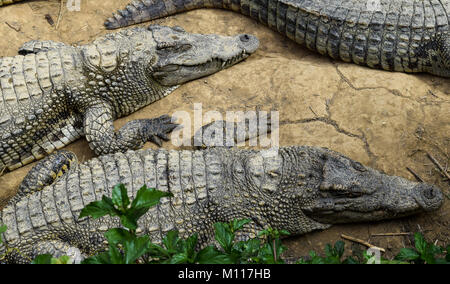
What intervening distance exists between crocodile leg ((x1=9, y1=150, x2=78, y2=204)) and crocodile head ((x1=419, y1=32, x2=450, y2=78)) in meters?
3.46

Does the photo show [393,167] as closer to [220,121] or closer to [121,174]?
[220,121]

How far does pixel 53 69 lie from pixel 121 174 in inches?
61.3

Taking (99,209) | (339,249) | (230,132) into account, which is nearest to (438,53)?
(230,132)

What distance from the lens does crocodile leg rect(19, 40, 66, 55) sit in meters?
5.10

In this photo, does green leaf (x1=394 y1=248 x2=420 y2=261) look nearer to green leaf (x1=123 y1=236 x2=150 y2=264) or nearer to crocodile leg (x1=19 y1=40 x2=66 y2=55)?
green leaf (x1=123 y1=236 x2=150 y2=264)

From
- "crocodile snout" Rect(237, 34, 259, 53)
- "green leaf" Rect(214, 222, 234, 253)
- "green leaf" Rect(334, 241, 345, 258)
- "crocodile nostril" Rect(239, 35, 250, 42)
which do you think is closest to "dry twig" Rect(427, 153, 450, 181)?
"green leaf" Rect(334, 241, 345, 258)

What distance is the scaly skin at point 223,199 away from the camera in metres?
3.38

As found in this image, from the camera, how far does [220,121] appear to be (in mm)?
4457

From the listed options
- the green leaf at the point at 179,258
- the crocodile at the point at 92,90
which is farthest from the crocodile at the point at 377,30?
the green leaf at the point at 179,258

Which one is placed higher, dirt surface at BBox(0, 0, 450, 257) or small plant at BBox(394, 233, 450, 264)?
small plant at BBox(394, 233, 450, 264)

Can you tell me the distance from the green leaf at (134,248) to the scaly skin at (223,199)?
4.20 feet

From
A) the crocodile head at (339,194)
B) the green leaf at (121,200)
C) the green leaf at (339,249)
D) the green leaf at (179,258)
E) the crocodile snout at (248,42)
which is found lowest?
the crocodile head at (339,194)

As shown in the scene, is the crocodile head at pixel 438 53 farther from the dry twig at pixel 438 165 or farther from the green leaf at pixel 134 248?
the green leaf at pixel 134 248
